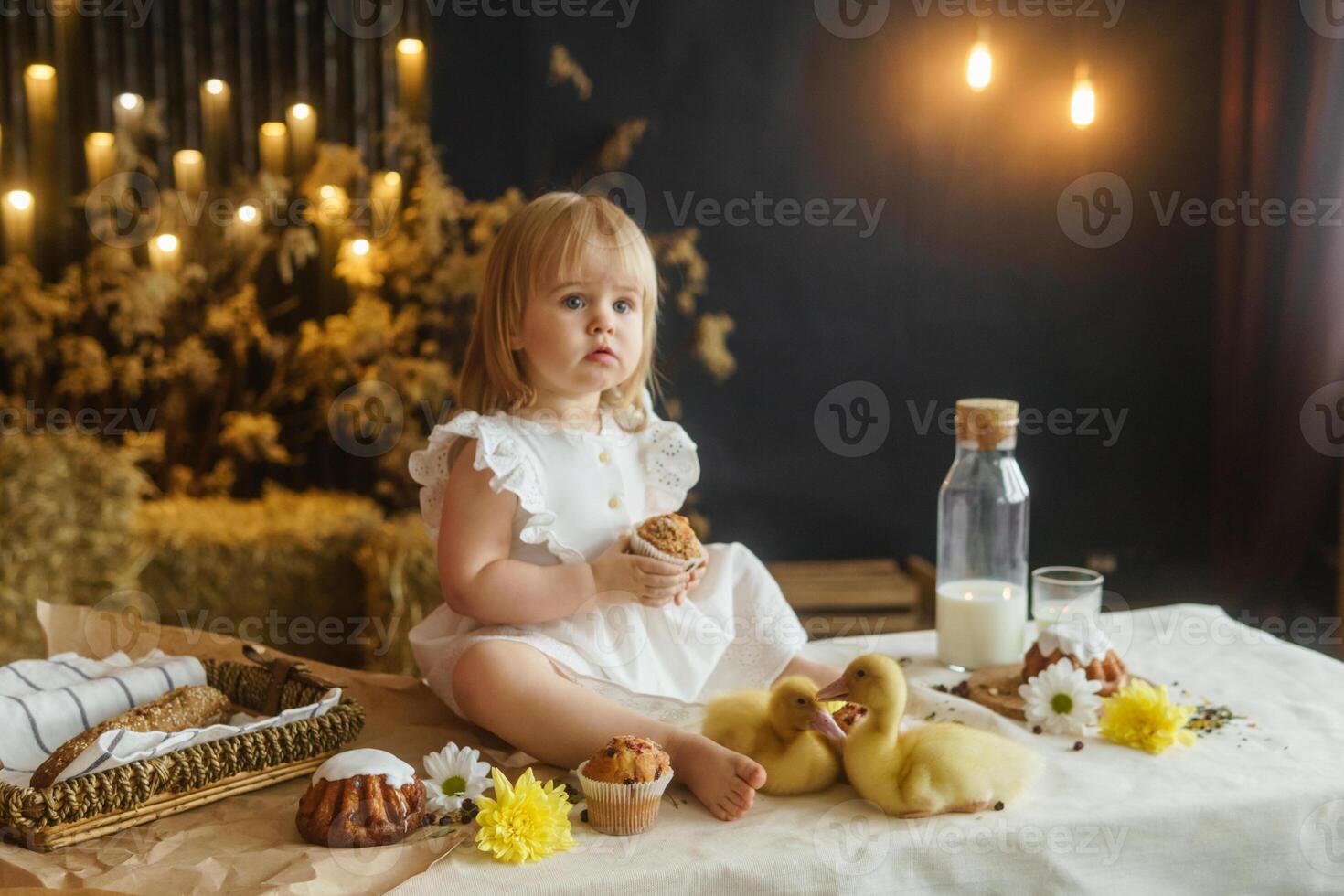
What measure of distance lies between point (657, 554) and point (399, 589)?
1.48 meters

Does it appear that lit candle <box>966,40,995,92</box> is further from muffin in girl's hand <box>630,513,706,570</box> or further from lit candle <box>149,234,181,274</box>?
lit candle <box>149,234,181,274</box>

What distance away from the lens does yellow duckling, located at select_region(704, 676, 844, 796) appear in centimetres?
115

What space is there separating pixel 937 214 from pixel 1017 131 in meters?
0.30

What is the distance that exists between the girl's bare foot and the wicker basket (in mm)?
378

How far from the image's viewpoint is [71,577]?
8.25 feet

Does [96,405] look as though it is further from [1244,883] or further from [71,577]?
[1244,883]

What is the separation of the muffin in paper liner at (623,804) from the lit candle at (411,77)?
229 centimetres

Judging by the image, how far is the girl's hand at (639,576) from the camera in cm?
134

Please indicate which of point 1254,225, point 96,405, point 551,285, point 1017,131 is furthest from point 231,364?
point 1254,225

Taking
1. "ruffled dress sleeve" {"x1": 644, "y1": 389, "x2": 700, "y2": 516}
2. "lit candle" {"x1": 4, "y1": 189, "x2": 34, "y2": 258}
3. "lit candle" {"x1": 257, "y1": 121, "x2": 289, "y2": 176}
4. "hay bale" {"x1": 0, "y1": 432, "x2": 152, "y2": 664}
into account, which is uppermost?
"lit candle" {"x1": 257, "y1": 121, "x2": 289, "y2": 176}

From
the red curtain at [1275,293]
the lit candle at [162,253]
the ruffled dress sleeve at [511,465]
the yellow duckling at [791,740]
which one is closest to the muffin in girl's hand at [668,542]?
the ruffled dress sleeve at [511,465]

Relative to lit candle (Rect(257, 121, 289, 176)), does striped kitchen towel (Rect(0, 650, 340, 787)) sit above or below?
below

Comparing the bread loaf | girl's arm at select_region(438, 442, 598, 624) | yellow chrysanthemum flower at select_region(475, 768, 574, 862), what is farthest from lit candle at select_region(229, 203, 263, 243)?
yellow chrysanthemum flower at select_region(475, 768, 574, 862)

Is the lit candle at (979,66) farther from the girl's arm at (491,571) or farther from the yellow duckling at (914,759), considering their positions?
the yellow duckling at (914,759)
